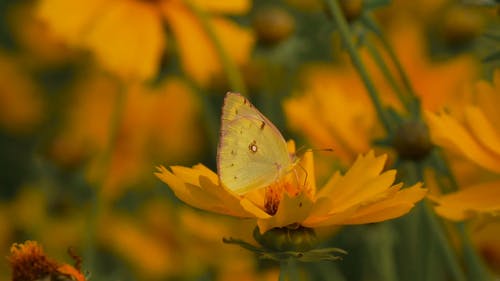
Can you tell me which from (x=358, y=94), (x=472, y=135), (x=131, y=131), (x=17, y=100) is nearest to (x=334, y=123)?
(x=472, y=135)

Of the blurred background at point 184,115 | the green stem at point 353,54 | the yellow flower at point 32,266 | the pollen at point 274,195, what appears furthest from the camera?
the blurred background at point 184,115

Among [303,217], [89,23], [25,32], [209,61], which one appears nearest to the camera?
[303,217]

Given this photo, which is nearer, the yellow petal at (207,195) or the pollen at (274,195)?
the yellow petal at (207,195)

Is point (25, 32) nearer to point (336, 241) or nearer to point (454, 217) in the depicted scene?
point (336, 241)

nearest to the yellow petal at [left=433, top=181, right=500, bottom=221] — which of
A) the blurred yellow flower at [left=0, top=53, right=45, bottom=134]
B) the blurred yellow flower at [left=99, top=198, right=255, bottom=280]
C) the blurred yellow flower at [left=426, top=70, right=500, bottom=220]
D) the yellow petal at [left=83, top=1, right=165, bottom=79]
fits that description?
the blurred yellow flower at [left=426, top=70, right=500, bottom=220]

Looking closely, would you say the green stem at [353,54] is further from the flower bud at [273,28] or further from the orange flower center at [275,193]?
the flower bud at [273,28]

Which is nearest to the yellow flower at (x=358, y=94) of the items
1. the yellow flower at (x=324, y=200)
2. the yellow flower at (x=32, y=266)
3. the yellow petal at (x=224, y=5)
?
the yellow petal at (x=224, y=5)

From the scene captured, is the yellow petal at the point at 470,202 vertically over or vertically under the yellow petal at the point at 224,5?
under

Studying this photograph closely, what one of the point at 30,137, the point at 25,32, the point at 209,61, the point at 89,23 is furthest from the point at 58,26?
the point at 25,32
